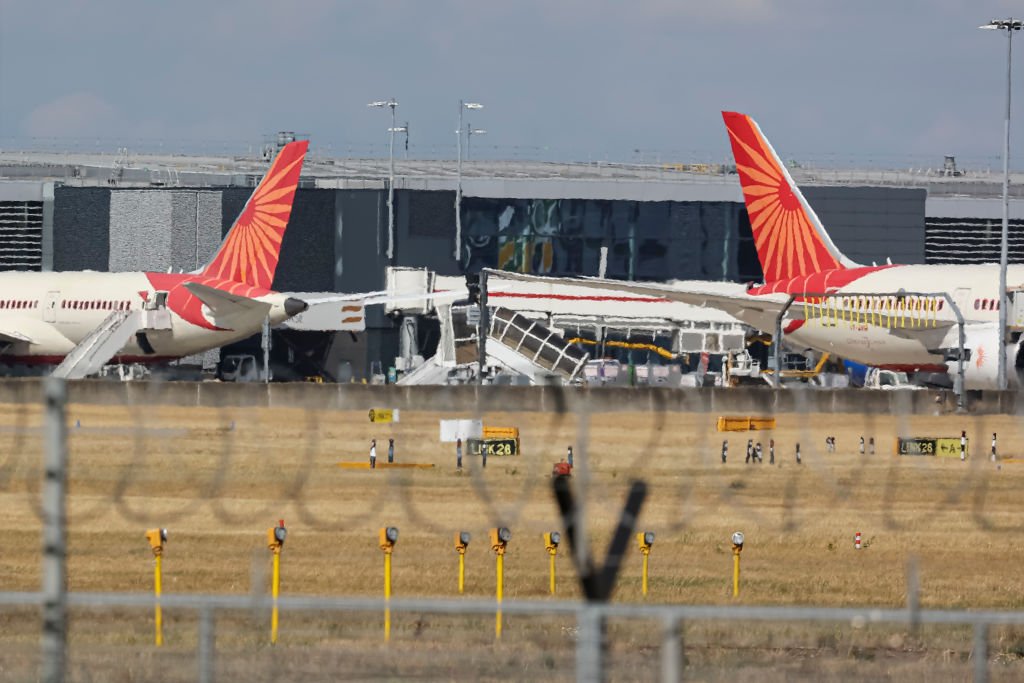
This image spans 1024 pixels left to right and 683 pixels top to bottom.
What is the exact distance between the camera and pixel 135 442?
133 feet

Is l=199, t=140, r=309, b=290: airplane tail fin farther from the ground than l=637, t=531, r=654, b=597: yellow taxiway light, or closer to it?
farther from the ground

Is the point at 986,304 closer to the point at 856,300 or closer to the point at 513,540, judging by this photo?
the point at 856,300

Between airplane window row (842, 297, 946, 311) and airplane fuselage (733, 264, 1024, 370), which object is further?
airplane fuselage (733, 264, 1024, 370)

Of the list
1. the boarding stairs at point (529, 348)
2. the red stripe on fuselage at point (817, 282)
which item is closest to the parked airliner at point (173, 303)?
the boarding stairs at point (529, 348)

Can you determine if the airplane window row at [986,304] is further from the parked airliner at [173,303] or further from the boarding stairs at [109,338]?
the boarding stairs at [109,338]

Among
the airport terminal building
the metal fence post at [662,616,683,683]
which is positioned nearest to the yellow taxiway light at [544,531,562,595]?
the metal fence post at [662,616,683,683]

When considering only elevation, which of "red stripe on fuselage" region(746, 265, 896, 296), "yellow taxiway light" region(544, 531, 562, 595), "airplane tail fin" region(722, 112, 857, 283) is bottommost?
"yellow taxiway light" region(544, 531, 562, 595)

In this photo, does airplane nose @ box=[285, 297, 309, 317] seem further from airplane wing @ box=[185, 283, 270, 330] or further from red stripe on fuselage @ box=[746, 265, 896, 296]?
red stripe on fuselage @ box=[746, 265, 896, 296]

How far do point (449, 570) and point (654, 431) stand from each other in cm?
2472

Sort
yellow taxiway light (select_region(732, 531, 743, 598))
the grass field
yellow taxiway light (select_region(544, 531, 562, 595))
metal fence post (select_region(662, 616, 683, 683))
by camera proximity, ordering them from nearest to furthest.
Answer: metal fence post (select_region(662, 616, 683, 683)) < the grass field < yellow taxiway light (select_region(732, 531, 743, 598)) < yellow taxiway light (select_region(544, 531, 562, 595))

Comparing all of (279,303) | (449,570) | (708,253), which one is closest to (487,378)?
(279,303)

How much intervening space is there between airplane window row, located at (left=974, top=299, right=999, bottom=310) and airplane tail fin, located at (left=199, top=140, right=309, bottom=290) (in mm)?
27430

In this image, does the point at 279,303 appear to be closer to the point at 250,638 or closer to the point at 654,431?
the point at 654,431

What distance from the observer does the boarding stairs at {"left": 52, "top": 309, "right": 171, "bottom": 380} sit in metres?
66.9
